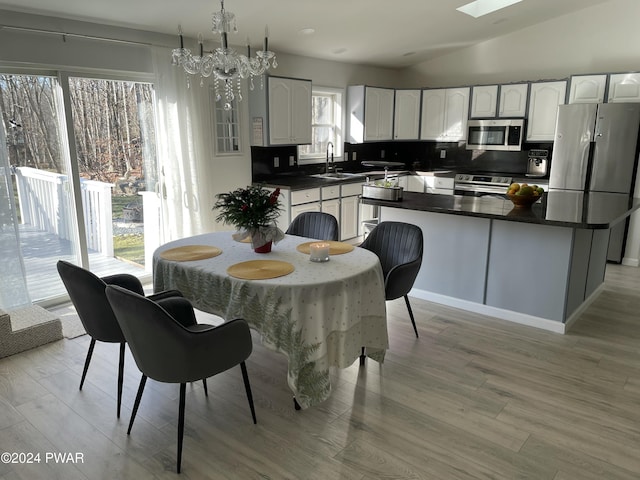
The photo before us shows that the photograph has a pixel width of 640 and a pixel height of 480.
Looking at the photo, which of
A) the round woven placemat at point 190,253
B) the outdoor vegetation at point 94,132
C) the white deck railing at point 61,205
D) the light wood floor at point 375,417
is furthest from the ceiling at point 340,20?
the light wood floor at point 375,417

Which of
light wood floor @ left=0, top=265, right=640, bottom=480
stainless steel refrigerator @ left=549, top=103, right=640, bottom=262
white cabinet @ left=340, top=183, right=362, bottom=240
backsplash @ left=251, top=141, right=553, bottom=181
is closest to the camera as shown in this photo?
light wood floor @ left=0, top=265, right=640, bottom=480

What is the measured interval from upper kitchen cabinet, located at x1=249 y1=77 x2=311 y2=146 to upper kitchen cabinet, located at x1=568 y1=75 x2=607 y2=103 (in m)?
3.15

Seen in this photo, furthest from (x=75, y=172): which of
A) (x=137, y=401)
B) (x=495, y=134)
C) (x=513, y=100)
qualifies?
(x=513, y=100)

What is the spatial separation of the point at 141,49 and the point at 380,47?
3014 mm

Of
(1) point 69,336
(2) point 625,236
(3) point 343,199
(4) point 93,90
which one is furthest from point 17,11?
(2) point 625,236

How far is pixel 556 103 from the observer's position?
233 inches

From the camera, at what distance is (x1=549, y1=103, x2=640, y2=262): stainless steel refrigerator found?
516 centimetres

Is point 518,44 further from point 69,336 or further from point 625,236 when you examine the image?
point 69,336

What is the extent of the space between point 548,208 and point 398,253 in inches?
54.9

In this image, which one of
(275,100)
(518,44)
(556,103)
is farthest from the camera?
(518,44)

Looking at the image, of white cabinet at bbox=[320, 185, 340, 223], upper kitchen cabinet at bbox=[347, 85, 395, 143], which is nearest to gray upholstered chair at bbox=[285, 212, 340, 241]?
white cabinet at bbox=[320, 185, 340, 223]

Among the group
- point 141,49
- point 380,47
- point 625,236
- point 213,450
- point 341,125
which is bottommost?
point 213,450

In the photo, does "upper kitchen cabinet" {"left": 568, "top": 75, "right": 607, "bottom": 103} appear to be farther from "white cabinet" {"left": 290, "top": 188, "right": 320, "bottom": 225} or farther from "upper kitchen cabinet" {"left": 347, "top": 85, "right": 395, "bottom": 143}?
"white cabinet" {"left": 290, "top": 188, "right": 320, "bottom": 225}

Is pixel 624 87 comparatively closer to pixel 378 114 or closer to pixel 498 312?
pixel 378 114
